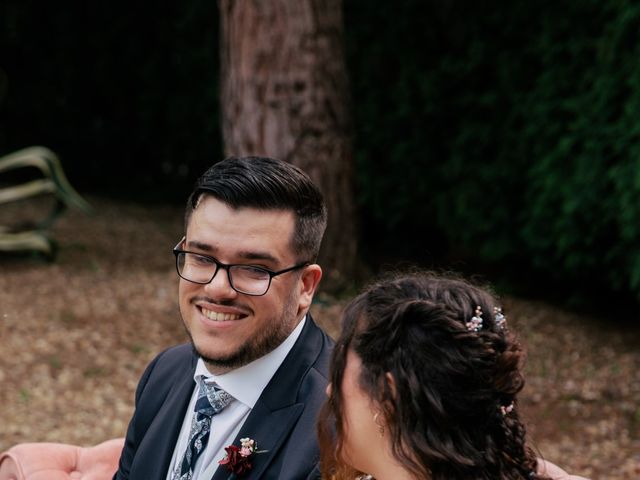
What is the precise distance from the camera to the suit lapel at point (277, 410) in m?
2.23

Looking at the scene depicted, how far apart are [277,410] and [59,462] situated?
111 cm

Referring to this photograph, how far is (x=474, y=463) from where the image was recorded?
170cm

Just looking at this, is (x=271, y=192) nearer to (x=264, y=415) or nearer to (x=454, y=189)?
(x=264, y=415)

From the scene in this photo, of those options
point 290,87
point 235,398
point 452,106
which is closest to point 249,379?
point 235,398

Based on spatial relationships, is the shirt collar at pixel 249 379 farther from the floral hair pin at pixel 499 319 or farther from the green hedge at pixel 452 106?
the green hedge at pixel 452 106

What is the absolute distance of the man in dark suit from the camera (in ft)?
7.36

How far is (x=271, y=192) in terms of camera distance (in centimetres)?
228

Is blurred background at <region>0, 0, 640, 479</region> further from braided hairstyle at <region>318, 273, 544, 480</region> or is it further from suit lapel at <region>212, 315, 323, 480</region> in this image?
braided hairstyle at <region>318, 273, 544, 480</region>

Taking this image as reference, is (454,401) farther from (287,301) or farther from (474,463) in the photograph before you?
(287,301)

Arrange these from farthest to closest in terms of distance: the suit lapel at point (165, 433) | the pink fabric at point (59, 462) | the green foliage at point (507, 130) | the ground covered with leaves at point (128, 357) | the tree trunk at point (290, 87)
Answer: the tree trunk at point (290, 87), the green foliage at point (507, 130), the ground covered with leaves at point (128, 357), the pink fabric at point (59, 462), the suit lapel at point (165, 433)

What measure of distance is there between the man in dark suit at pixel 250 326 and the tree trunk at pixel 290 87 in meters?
3.70

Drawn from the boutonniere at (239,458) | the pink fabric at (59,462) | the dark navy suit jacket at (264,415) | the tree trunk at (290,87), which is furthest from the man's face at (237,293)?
the tree trunk at (290,87)

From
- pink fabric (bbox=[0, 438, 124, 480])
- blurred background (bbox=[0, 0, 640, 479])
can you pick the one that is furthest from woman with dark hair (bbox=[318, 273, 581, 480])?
blurred background (bbox=[0, 0, 640, 479])

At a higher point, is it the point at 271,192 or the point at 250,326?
the point at 271,192
